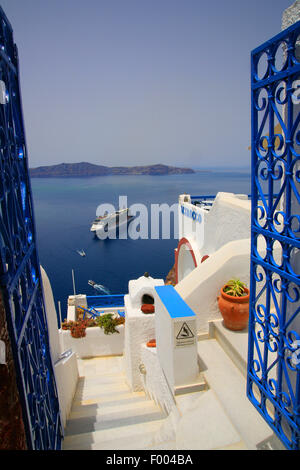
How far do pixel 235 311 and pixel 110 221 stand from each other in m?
61.3

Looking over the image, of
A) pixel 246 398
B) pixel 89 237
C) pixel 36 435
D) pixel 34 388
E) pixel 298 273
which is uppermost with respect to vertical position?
pixel 298 273

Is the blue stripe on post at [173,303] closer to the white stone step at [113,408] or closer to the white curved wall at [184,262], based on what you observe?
the white stone step at [113,408]

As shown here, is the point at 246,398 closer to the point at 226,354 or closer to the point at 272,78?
the point at 226,354

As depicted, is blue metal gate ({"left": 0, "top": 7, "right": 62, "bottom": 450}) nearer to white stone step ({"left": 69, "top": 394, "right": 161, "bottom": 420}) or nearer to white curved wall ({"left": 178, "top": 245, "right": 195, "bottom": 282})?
white stone step ({"left": 69, "top": 394, "right": 161, "bottom": 420})

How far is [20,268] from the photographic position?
2.64 m

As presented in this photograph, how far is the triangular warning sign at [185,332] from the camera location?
4.38m

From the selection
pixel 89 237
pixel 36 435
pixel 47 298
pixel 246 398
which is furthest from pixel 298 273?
pixel 89 237

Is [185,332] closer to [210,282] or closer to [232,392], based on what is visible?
[232,392]

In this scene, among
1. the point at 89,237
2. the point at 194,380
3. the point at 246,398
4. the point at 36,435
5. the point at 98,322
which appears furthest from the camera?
the point at 89,237

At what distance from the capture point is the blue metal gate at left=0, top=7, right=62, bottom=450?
7.86 ft

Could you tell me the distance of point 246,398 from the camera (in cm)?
412

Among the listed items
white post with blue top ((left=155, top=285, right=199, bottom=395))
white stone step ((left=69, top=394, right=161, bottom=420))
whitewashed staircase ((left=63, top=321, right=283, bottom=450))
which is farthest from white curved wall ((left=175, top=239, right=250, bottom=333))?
white stone step ((left=69, top=394, right=161, bottom=420))

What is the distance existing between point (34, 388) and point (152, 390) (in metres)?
3.52

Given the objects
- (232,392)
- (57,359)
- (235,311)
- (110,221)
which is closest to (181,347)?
(232,392)
